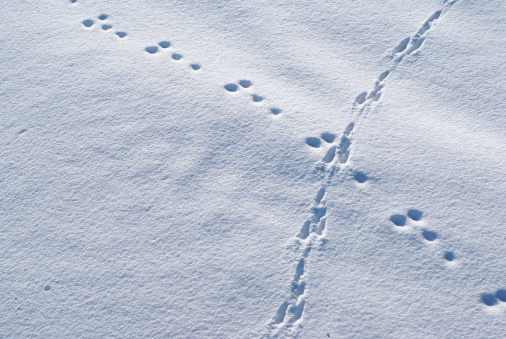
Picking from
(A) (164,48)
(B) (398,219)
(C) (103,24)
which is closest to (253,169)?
(B) (398,219)

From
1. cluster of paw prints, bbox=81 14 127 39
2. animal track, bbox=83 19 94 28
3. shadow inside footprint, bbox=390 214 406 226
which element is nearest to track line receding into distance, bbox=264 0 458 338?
shadow inside footprint, bbox=390 214 406 226

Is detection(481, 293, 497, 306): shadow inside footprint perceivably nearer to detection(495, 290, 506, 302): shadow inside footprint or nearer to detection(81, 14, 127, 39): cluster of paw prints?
detection(495, 290, 506, 302): shadow inside footprint

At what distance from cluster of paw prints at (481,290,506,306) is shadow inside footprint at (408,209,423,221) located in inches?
18.7

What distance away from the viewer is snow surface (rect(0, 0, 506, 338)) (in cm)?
221

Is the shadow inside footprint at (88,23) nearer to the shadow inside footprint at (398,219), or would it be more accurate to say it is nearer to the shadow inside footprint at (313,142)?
the shadow inside footprint at (313,142)

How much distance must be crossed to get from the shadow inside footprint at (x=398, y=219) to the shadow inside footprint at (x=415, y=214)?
42mm

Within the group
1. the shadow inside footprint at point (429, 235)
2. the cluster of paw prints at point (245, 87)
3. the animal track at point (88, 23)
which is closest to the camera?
the shadow inside footprint at point (429, 235)

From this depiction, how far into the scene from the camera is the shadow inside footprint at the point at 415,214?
2.50 m

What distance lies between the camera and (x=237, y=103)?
2973 millimetres

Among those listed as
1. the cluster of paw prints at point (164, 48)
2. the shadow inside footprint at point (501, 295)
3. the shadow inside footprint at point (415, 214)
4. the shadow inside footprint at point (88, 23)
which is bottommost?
the shadow inside footprint at point (88, 23)

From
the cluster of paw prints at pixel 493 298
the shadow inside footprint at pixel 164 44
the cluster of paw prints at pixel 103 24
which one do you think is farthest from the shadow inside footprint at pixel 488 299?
the cluster of paw prints at pixel 103 24

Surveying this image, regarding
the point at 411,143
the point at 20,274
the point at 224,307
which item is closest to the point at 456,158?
the point at 411,143

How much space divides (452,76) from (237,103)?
1417mm

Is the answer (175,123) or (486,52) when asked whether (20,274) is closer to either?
(175,123)
